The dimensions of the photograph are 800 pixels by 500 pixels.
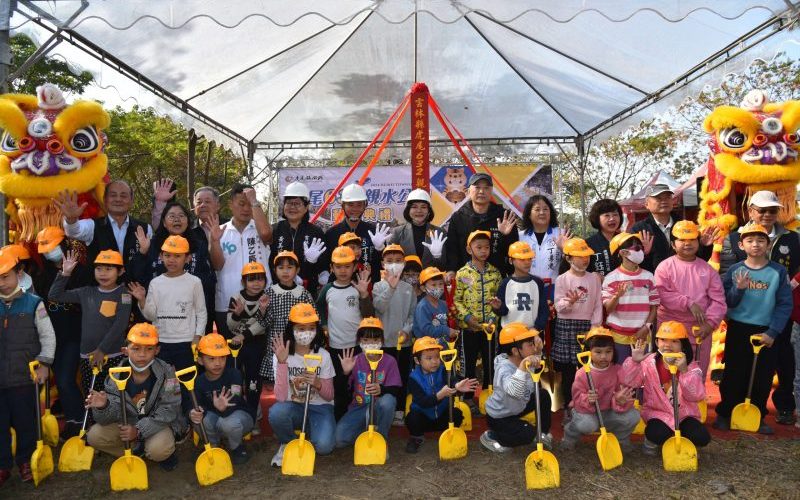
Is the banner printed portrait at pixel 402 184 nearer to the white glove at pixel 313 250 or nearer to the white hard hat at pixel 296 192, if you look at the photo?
the white hard hat at pixel 296 192

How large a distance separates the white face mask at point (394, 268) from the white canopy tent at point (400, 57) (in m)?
2.62

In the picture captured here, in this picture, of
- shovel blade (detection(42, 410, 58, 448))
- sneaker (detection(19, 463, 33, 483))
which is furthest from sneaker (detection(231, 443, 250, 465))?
shovel blade (detection(42, 410, 58, 448))

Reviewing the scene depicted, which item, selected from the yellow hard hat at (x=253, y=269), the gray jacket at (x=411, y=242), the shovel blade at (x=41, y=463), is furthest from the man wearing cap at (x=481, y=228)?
the shovel blade at (x=41, y=463)

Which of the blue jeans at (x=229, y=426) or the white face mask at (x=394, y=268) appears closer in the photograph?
the blue jeans at (x=229, y=426)

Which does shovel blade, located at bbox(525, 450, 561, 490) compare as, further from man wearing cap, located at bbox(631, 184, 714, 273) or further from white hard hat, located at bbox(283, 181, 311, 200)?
white hard hat, located at bbox(283, 181, 311, 200)

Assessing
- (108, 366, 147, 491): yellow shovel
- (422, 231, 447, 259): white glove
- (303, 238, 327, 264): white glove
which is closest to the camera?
(108, 366, 147, 491): yellow shovel

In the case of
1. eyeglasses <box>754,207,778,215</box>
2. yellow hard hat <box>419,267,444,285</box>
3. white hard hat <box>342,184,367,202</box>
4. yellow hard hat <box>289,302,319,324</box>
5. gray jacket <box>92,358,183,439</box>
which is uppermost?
white hard hat <box>342,184,367,202</box>

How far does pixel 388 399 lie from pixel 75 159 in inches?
122

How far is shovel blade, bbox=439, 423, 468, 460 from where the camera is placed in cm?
376

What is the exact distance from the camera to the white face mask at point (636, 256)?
429 centimetres

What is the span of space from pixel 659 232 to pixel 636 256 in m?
0.83

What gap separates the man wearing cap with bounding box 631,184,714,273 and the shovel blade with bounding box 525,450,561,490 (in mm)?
2153

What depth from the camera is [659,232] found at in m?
4.96

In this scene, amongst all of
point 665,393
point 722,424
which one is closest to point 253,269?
point 665,393
